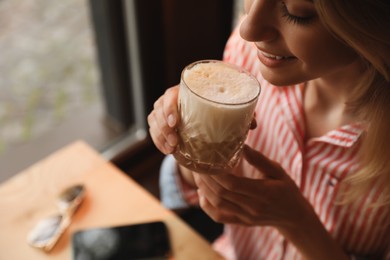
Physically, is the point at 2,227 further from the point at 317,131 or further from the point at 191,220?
the point at 191,220

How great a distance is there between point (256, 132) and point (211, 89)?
1.41 feet

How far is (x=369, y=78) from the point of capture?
92 cm

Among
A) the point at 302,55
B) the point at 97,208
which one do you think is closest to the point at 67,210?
the point at 97,208

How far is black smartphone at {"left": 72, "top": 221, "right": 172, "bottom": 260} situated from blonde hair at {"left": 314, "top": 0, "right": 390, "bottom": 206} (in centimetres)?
47

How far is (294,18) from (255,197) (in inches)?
14.6

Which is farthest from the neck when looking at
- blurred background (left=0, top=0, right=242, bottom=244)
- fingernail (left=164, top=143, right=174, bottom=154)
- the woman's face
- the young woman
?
blurred background (left=0, top=0, right=242, bottom=244)

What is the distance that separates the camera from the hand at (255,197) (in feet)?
3.07

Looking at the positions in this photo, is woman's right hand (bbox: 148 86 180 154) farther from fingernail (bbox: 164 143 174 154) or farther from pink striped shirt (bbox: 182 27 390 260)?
pink striped shirt (bbox: 182 27 390 260)

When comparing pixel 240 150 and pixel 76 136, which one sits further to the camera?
pixel 76 136

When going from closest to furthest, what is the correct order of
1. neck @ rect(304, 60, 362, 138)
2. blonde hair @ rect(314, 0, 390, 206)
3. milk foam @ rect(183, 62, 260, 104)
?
blonde hair @ rect(314, 0, 390, 206)
milk foam @ rect(183, 62, 260, 104)
neck @ rect(304, 60, 362, 138)

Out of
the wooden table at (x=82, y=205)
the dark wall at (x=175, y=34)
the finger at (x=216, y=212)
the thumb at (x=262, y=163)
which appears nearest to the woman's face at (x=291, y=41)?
the thumb at (x=262, y=163)

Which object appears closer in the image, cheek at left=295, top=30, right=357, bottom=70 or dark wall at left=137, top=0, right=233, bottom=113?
cheek at left=295, top=30, right=357, bottom=70

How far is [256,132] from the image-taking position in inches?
49.2

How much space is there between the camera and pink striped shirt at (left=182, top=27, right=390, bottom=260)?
1.10m
